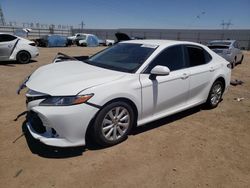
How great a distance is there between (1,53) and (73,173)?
369 inches

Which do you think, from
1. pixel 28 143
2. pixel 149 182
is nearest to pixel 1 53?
pixel 28 143

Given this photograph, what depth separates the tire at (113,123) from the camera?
3.39m

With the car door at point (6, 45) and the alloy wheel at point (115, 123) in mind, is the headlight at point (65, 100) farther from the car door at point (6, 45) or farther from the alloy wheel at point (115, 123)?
the car door at point (6, 45)

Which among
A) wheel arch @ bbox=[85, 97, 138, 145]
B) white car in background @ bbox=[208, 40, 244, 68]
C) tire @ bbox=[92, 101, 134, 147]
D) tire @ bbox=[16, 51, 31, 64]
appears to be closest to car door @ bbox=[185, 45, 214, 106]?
wheel arch @ bbox=[85, 97, 138, 145]

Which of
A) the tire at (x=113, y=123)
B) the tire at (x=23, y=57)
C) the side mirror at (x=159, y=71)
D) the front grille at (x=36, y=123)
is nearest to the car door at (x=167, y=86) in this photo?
the side mirror at (x=159, y=71)

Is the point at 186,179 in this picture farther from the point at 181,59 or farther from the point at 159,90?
the point at 181,59

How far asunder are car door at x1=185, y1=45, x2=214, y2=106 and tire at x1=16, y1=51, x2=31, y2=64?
29.4ft

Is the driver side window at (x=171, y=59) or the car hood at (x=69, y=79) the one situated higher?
the driver side window at (x=171, y=59)

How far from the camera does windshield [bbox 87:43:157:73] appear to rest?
4.00 m

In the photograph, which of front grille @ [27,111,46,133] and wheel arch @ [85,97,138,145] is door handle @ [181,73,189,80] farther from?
front grille @ [27,111,46,133]

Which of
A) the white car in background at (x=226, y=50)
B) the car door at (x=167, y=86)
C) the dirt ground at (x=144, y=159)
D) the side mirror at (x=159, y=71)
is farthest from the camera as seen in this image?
the white car in background at (x=226, y=50)

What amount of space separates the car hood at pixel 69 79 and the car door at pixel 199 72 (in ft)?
5.29

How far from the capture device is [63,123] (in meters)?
3.11

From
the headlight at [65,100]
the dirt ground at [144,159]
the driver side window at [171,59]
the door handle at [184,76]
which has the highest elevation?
the driver side window at [171,59]
